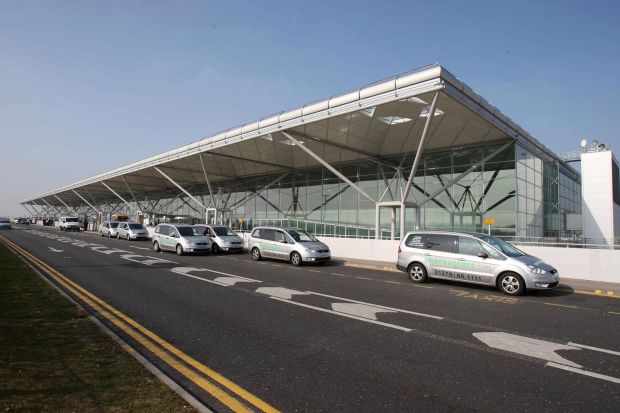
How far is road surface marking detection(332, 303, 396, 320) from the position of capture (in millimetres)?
7359

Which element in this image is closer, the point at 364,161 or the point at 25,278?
the point at 25,278

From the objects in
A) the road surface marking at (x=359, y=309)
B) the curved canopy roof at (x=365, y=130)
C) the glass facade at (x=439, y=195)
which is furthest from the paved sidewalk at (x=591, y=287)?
the glass facade at (x=439, y=195)

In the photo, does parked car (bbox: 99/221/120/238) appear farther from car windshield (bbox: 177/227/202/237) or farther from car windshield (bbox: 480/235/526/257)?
car windshield (bbox: 480/235/526/257)

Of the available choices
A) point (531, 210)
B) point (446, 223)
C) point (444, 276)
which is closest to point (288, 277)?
point (444, 276)

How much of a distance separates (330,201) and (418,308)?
1069 inches

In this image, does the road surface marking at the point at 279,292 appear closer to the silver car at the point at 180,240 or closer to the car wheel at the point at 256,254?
the car wheel at the point at 256,254

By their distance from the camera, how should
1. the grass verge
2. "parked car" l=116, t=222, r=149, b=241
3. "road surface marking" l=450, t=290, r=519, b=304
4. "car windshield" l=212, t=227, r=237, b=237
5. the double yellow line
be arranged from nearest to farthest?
the grass verge
the double yellow line
"road surface marking" l=450, t=290, r=519, b=304
"car windshield" l=212, t=227, r=237, b=237
"parked car" l=116, t=222, r=149, b=241

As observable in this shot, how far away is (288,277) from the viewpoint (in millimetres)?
12445

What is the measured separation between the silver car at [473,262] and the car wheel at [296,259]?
5.06m

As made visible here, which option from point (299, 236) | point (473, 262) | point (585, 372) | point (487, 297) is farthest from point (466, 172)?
point (585, 372)

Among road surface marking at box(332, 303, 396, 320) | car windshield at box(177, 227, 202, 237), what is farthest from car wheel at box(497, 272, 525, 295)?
car windshield at box(177, 227, 202, 237)

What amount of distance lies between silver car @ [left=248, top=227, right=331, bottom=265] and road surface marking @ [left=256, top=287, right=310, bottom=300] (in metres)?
6.14

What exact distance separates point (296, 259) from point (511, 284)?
8.70 metres

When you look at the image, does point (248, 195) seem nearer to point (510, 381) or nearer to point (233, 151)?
point (233, 151)
